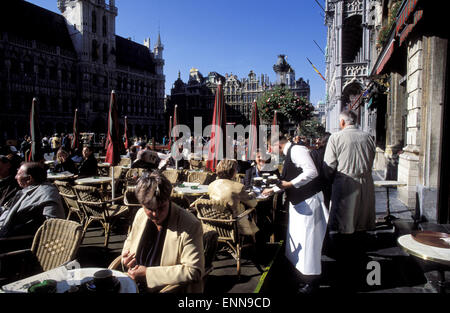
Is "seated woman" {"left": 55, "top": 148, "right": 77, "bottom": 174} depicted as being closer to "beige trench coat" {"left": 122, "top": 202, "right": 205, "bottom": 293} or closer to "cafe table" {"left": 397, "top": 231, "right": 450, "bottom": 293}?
"beige trench coat" {"left": 122, "top": 202, "right": 205, "bottom": 293}

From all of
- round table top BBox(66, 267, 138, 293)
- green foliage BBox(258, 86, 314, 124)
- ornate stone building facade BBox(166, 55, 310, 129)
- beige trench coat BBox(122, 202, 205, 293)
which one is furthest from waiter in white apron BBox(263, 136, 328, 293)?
ornate stone building facade BBox(166, 55, 310, 129)

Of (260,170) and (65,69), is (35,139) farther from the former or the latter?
(65,69)

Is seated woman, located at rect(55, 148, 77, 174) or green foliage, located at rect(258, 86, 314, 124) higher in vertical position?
green foliage, located at rect(258, 86, 314, 124)

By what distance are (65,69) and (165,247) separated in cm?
4382

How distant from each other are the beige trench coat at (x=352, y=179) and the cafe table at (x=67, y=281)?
251cm

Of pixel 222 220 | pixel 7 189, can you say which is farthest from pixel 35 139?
pixel 222 220

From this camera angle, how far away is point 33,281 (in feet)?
→ 6.59

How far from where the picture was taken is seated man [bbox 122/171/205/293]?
199cm

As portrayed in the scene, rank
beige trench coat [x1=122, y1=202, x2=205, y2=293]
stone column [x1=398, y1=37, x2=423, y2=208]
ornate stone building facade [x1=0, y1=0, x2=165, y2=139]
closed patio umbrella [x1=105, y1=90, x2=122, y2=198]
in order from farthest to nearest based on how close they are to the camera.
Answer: ornate stone building facade [x1=0, y1=0, x2=165, y2=139] < closed patio umbrella [x1=105, y1=90, x2=122, y2=198] < stone column [x1=398, y1=37, x2=423, y2=208] < beige trench coat [x1=122, y1=202, x2=205, y2=293]

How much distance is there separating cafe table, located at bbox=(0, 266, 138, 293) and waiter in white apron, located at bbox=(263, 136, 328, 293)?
6.05ft

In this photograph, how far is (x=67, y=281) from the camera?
6.60 feet

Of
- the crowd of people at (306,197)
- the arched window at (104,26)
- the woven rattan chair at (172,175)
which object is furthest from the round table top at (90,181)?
the arched window at (104,26)

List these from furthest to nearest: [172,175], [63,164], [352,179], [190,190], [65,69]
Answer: [65,69]
[63,164]
[172,175]
[190,190]
[352,179]

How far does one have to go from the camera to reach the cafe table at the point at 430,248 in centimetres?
220
